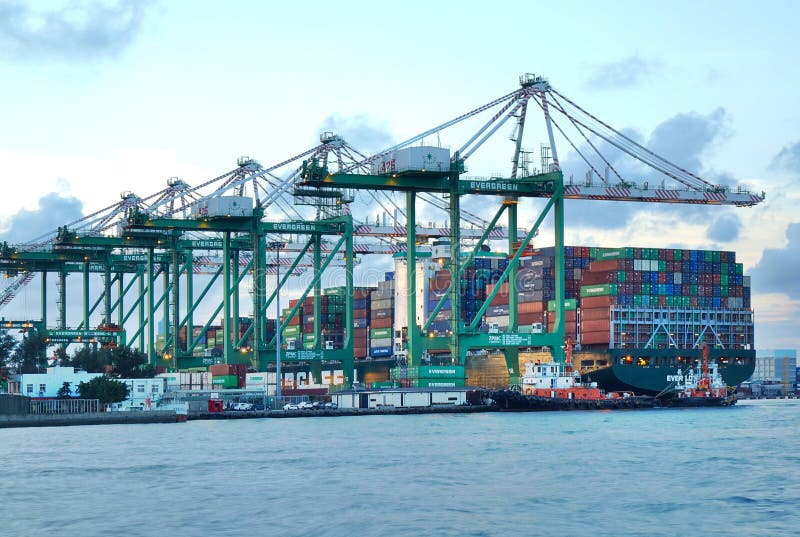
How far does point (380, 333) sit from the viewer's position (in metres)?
137

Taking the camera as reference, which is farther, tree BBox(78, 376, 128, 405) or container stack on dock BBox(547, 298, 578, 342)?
container stack on dock BBox(547, 298, 578, 342)

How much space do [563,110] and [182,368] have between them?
48.8m

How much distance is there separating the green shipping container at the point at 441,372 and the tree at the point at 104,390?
2178 centimetres

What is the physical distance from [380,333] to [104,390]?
49.2 m

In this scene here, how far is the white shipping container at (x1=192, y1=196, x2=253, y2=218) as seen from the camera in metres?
106

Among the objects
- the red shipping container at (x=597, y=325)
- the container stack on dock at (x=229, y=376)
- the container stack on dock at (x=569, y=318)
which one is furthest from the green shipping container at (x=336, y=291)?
the red shipping container at (x=597, y=325)

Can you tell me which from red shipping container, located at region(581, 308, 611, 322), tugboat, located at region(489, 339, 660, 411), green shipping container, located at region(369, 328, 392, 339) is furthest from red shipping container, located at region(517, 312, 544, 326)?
green shipping container, located at region(369, 328, 392, 339)

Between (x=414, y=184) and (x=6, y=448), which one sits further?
(x=414, y=184)

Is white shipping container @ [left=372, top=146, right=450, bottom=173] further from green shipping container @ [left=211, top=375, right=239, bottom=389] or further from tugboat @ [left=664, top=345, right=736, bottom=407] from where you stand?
green shipping container @ [left=211, top=375, right=239, bottom=389]

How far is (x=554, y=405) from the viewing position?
8888cm

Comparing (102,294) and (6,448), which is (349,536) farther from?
(102,294)

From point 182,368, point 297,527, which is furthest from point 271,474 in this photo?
point 182,368

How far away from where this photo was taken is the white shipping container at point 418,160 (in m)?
88.9

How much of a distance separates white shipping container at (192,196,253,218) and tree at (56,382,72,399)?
2008 centimetres
